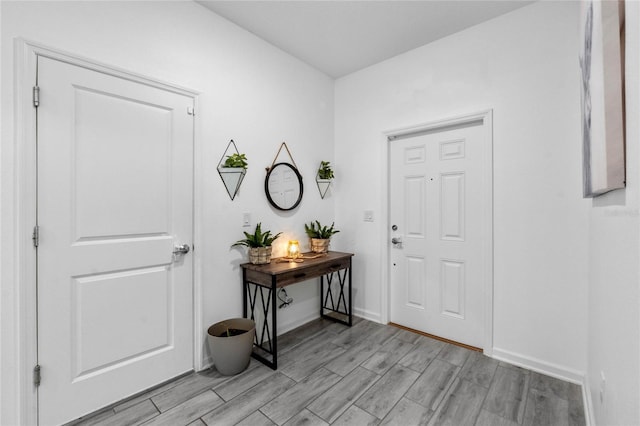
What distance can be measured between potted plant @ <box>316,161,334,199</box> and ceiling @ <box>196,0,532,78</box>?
1129 mm

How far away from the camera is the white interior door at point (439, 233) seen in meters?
2.60

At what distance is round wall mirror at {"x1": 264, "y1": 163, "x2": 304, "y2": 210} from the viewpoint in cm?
282

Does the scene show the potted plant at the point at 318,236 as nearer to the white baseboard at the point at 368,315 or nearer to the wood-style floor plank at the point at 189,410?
the white baseboard at the point at 368,315

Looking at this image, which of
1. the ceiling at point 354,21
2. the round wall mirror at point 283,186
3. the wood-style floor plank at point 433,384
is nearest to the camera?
the wood-style floor plank at point 433,384

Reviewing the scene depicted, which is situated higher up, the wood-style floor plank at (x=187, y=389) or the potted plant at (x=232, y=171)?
the potted plant at (x=232, y=171)

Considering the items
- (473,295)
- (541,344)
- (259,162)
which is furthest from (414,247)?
(259,162)

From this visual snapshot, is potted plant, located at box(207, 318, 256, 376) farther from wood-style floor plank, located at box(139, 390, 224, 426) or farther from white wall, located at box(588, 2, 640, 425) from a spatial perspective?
white wall, located at box(588, 2, 640, 425)

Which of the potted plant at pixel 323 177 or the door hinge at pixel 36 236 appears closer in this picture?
the door hinge at pixel 36 236

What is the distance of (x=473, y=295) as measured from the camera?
2.62 metres

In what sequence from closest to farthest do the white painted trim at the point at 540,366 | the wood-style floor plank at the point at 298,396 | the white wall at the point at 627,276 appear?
the white wall at the point at 627,276 → the wood-style floor plank at the point at 298,396 → the white painted trim at the point at 540,366

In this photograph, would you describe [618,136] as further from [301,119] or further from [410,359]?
[301,119]

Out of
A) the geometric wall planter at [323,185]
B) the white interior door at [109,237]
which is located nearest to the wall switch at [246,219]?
the white interior door at [109,237]

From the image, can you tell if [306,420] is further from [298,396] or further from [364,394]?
[364,394]

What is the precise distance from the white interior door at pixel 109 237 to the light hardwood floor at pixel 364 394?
23 cm
